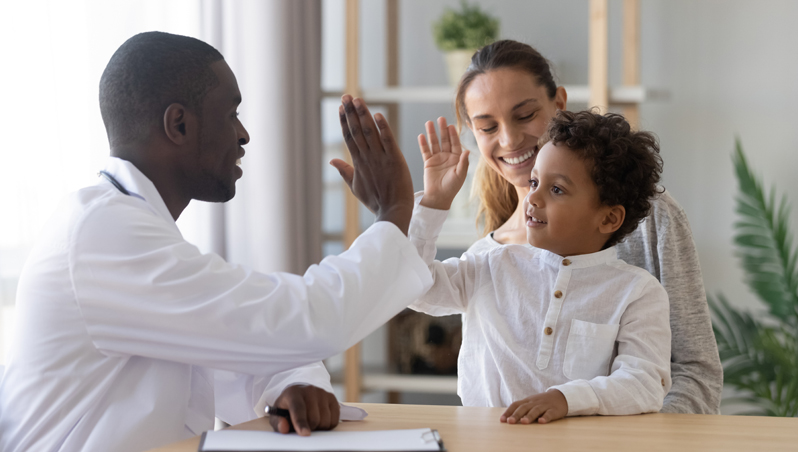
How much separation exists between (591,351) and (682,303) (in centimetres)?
27

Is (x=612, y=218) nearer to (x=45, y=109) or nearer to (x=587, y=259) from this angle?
(x=587, y=259)

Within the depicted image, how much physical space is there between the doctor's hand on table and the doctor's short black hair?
9.5 inches

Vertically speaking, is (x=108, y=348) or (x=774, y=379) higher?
(x=108, y=348)

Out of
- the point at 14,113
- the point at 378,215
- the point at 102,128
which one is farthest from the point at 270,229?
the point at 378,215

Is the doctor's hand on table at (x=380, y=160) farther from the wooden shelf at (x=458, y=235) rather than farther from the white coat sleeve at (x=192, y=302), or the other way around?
the wooden shelf at (x=458, y=235)

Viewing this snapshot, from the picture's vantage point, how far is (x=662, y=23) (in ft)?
10.1

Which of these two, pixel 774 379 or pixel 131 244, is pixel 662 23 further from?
pixel 131 244

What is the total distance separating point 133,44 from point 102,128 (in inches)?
32.6

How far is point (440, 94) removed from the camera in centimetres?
273

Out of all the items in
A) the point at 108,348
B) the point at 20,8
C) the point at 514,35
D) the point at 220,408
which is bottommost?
the point at 220,408

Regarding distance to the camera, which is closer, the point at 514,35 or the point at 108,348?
the point at 108,348

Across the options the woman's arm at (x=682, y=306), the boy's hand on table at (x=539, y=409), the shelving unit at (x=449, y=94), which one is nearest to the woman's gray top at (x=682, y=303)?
the woman's arm at (x=682, y=306)

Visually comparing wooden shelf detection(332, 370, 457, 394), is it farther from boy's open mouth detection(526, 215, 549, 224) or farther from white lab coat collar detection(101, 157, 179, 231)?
white lab coat collar detection(101, 157, 179, 231)

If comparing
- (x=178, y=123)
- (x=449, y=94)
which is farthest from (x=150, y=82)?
(x=449, y=94)
